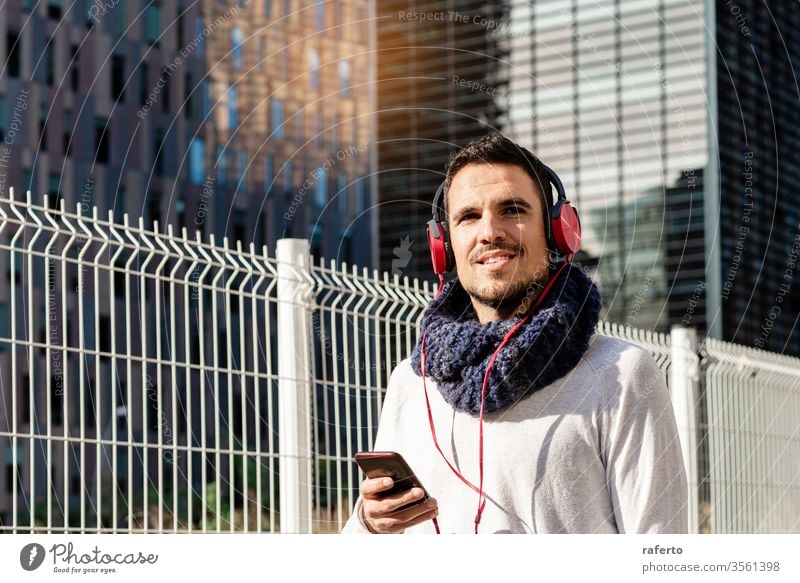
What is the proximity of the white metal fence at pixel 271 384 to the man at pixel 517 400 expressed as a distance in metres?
1.12

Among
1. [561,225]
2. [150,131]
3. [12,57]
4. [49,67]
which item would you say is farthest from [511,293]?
[150,131]

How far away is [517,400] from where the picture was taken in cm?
359

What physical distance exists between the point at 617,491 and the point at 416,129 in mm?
24462

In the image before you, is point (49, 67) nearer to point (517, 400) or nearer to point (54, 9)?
point (54, 9)

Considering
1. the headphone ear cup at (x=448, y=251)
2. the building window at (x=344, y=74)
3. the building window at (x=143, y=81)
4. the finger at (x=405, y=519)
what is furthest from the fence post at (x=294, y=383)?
the building window at (x=143, y=81)

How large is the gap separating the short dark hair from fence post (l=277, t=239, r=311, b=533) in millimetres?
1903

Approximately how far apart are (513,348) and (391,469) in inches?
17.7

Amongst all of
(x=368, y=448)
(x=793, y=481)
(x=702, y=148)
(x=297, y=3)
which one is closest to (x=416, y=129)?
(x=297, y=3)

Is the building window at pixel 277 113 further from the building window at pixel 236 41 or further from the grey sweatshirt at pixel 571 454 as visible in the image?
the grey sweatshirt at pixel 571 454

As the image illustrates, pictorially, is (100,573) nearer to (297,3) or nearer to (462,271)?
(462,271)

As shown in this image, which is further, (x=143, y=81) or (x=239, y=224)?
(x=239, y=224)

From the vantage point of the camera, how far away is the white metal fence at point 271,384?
4.69 meters

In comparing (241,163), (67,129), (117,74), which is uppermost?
(117,74)

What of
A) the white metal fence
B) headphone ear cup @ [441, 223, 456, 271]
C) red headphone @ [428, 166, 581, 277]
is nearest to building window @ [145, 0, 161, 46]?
the white metal fence
